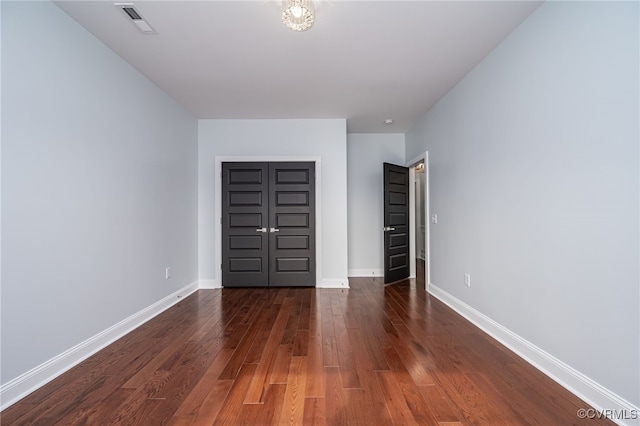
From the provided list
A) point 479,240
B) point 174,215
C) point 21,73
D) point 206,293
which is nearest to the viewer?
point 21,73

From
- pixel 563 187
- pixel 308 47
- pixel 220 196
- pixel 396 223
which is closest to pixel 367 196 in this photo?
pixel 396 223

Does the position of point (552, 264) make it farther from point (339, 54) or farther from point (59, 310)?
point (59, 310)

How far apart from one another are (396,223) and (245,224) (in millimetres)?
2545

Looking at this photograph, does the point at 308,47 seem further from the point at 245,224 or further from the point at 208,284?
the point at 208,284

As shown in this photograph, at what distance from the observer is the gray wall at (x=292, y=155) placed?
4422 mm

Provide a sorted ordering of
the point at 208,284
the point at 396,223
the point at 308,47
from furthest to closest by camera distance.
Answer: the point at 396,223, the point at 208,284, the point at 308,47

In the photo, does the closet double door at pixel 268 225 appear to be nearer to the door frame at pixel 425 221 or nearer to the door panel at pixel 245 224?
the door panel at pixel 245 224

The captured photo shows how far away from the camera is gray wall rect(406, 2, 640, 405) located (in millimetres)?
1503

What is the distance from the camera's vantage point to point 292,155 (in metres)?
4.42

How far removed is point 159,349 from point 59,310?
2.57 ft

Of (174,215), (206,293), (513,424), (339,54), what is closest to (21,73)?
(174,215)

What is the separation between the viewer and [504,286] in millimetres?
2449

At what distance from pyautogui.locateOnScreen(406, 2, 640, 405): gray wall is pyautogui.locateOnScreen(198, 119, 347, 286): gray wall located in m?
1.95

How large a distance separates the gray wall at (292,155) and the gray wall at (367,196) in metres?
0.80
